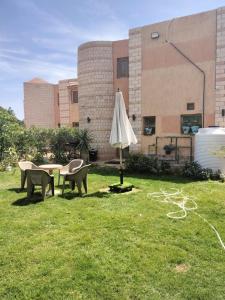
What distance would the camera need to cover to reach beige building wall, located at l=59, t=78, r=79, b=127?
22.0 metres

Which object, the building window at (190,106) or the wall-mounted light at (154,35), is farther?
the wall-mounted light at (154,35)

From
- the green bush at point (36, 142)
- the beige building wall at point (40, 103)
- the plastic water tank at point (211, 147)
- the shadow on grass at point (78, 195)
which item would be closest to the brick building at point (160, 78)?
the green bush at point (36, 142)

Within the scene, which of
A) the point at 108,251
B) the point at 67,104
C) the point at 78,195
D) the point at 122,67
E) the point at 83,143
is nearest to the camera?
the point at 108,251

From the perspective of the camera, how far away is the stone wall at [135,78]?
43.4ft

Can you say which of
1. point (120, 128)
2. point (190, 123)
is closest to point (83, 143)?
point (190, 123)

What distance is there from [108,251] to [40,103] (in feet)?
73.0

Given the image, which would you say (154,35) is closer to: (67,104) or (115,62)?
(115,62)

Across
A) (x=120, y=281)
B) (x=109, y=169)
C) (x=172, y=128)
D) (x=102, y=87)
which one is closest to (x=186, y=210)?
(x=120, y=281)

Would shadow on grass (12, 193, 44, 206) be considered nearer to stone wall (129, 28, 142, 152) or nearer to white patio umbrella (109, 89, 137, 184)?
white patio umbrella (109, 89, 137, 184)

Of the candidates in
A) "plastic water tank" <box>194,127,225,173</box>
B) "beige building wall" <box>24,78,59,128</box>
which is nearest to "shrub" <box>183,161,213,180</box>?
"plastic water tank" <box>194,127,225,173</box>

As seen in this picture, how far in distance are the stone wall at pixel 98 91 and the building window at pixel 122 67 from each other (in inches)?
18.0

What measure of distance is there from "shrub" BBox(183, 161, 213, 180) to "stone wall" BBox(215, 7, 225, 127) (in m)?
2.68

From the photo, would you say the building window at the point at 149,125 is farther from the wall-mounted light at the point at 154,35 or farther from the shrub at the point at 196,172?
the wall-mounted light at the point at 154,35

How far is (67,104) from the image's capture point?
2247 cm
